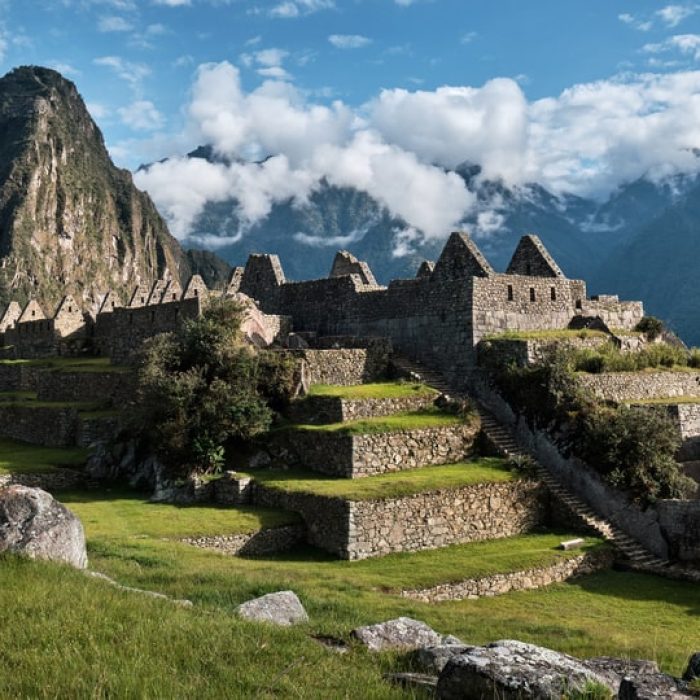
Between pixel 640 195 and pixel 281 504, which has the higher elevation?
pixel 640 195

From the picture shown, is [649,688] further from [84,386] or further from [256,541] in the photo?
[84,386]

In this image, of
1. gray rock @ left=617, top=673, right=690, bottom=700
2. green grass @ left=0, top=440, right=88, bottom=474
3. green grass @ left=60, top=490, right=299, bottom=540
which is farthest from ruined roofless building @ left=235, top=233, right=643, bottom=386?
gray rock @ left=617, top=673, right=690, bottom=700

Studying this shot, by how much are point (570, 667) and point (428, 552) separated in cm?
1270

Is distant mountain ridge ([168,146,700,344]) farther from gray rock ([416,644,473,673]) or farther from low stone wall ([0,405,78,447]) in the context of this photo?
gray rock ([416,644,473,673])

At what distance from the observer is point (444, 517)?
18969mm

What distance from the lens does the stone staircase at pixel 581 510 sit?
59.1ft

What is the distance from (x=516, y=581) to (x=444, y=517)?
8.82 ft

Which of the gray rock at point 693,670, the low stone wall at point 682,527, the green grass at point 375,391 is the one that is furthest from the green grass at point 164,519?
the gray rock at point 693,670

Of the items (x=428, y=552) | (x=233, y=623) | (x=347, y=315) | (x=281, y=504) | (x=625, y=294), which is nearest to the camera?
(x=233, y=623)

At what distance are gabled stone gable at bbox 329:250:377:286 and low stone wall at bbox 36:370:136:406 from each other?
10476 mm

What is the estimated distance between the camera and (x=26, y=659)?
6285 mm

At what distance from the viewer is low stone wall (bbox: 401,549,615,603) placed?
15.6 m

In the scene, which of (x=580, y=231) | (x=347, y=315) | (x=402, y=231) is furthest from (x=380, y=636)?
(x=580, y=231)

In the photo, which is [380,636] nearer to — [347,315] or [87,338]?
[347,315]
